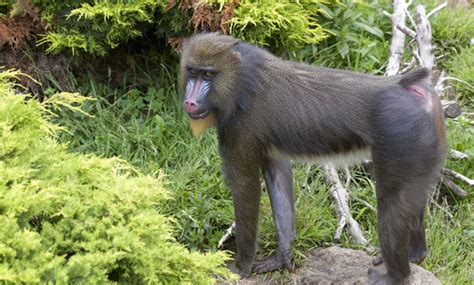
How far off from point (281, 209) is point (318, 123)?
0.77m

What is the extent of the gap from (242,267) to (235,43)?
1337 millimetres

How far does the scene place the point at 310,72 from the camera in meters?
4.16

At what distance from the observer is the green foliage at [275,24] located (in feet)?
16.6

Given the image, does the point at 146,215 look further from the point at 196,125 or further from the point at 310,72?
the point at 310,72

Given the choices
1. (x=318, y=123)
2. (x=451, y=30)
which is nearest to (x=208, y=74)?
(x=318, y=123)

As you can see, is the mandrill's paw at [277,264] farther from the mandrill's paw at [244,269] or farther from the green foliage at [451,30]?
the green foliage at [451,30]

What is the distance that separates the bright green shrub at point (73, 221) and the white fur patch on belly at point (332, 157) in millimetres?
1315

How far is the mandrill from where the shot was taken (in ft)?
12.5

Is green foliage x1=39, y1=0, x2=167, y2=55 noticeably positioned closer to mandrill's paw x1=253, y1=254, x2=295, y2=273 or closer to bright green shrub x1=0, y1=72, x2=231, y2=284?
mandrill's paw x1=253, y1=254, x2=295, y2=273

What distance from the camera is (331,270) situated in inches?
173

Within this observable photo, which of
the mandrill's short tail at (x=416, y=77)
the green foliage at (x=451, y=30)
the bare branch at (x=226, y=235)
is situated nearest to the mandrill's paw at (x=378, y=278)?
the bare branch at (x=226, y=235)

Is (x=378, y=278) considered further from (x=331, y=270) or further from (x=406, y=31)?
(x=406, y=31)

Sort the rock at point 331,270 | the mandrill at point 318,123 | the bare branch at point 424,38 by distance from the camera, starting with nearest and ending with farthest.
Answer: the mandrill at point 318,123, the rock at point 331,270, the bare branch at point 424,38

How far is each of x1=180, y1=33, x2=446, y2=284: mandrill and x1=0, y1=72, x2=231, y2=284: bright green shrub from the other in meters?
1.15
